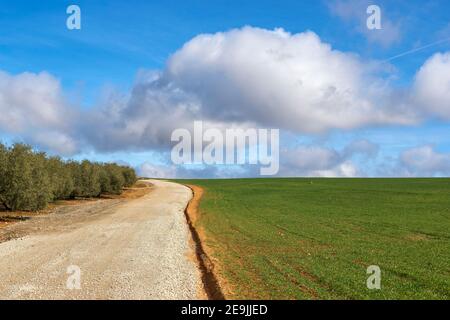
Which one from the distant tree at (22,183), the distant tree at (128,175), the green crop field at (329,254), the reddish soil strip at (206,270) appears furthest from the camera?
the distant tree at (128,175)

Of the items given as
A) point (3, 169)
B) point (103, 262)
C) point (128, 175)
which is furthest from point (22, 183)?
point (128, 175)

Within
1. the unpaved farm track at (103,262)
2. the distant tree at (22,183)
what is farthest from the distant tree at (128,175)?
the unpaved farm track at (103,262)

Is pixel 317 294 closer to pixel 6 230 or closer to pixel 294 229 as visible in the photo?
pixel 294 229

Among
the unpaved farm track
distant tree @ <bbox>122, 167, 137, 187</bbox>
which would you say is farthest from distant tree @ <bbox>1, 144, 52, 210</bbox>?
distant tree @ <bbox>122, 167, 137, 187</bbox>

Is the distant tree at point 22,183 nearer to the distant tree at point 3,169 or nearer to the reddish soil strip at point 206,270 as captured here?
the distant tree at point 3,169

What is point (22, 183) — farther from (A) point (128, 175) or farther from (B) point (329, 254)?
(A) point (128, 175)

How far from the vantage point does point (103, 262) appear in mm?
20250

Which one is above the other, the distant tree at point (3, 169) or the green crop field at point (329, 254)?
the distant tree at point (3, 169)

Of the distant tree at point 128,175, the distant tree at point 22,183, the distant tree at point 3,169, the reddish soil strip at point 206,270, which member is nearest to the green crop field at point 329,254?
the reddish soil strip at point 206,270

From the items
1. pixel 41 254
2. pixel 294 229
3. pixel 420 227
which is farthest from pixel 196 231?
pixel 420 227

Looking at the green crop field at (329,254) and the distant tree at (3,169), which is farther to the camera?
the distant tree at (3,169)

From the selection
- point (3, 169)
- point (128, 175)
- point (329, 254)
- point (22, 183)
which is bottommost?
point (329, 254)

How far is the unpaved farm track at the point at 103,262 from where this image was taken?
1513 centimetres

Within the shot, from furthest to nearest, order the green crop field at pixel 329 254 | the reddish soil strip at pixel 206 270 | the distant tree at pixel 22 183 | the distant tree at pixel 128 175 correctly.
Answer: the distant tree at pixel 128 175, the distant tree at pixel 22 183, the green crop field at pixel 329 254, the reddish soil strip at pixel 206 270
